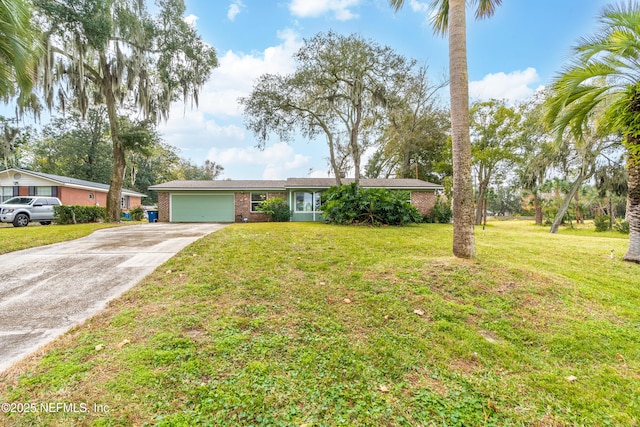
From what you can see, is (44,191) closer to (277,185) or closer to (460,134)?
(277,185)

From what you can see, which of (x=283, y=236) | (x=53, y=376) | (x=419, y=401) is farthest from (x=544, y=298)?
(x=283, y=236)

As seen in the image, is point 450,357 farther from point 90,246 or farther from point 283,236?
point 90,246

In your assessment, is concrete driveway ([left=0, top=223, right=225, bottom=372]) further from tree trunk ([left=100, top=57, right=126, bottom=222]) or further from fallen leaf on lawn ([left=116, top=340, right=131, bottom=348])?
tree trunk ([left=100, top=57, right=126, bottom=222])

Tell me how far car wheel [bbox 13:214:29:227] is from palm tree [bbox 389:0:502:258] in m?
18.8

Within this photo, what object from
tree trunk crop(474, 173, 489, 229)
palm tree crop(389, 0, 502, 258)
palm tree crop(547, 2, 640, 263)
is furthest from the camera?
tree trunk crop(474, 173, 489, 229)

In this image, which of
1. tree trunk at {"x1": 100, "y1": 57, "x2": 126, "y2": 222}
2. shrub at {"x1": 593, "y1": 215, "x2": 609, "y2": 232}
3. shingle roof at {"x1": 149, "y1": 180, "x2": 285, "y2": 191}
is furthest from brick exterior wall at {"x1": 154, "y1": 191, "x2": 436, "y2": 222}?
shrub at {"x1": 593, "y1": 215, "x2": 609, "y2": 232}

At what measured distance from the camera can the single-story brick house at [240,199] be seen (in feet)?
54.3

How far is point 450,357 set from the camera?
2.58 meters

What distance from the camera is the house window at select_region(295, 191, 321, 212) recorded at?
1659 cm

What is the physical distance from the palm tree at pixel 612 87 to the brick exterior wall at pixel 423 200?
9919 mm

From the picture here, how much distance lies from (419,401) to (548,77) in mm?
8406

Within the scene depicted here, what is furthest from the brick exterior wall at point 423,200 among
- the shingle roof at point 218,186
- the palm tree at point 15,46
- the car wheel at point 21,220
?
the car wheel at point 21,220

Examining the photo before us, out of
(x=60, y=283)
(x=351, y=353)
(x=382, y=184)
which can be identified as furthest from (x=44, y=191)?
(x=351, y=353)

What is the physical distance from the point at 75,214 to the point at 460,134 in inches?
673
